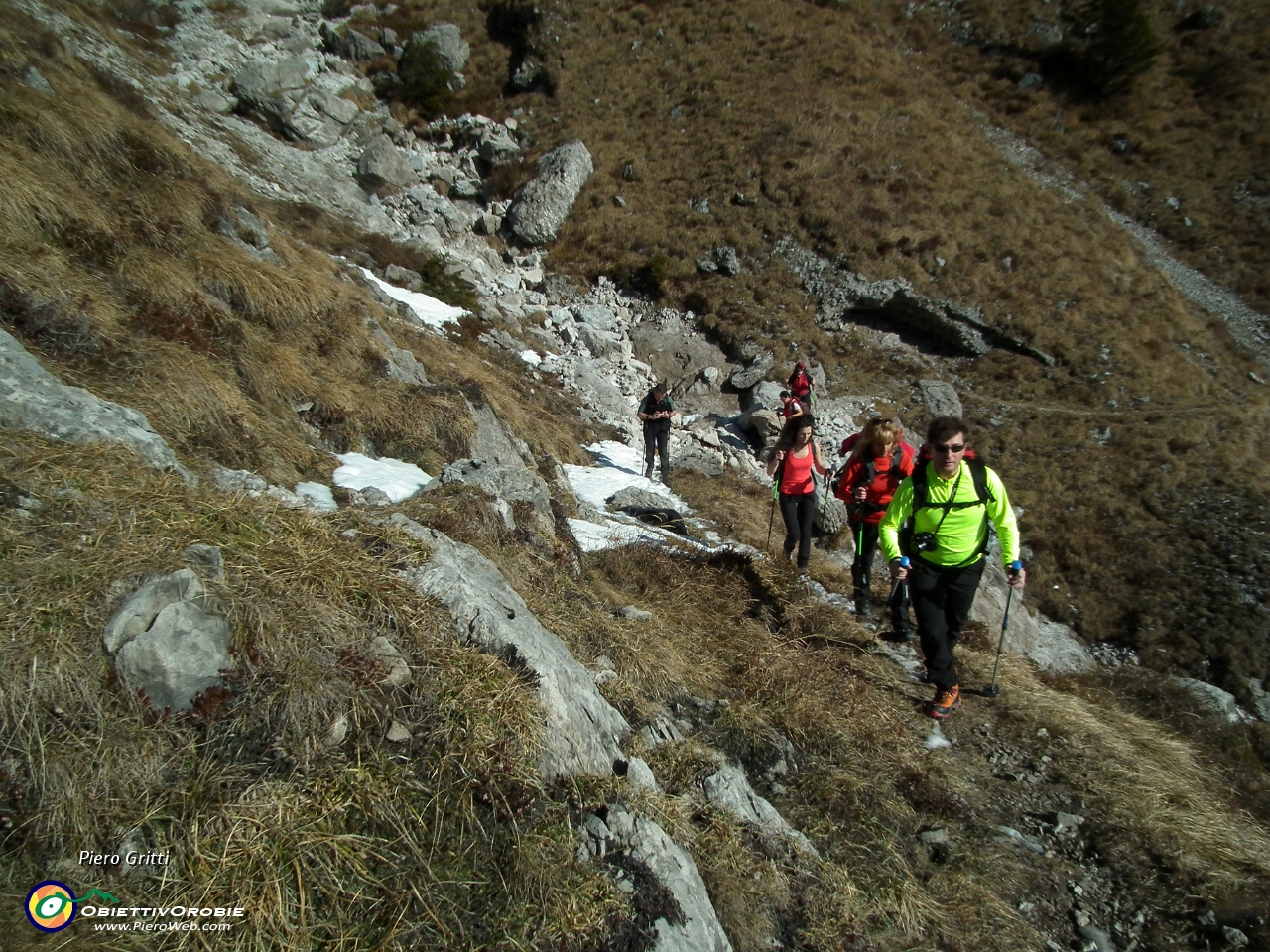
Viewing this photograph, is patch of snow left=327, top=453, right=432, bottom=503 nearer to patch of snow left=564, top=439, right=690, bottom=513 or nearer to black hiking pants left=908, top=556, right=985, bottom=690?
patch of snow left=564, top=439, right=690, bottom=513

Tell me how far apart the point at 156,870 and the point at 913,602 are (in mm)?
4694

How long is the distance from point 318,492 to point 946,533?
4853mm

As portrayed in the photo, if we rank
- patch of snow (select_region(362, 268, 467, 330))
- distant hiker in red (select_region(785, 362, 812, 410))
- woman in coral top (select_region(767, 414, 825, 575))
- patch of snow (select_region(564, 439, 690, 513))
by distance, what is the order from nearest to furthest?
woman in coral top (select_region(767, 414, 825, 575)), patch of snow (select_region(564, 439, 690, 513)), distant hiker in red (select_region(785, 362, 812, 410)), patch of snow (select_region(362, 268, 467, 330))

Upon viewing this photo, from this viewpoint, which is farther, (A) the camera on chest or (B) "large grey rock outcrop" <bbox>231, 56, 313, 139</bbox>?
(B) "large grey rock outcrop" <bbox>231, 56, 313, 139</bbox>

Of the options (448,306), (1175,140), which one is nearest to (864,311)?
(448,306)

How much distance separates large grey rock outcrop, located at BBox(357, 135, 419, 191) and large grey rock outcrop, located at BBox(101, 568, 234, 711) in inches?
1038

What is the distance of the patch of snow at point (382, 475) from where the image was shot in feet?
18.7

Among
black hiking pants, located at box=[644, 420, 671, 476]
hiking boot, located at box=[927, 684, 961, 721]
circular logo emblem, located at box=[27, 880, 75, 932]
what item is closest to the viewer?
circular logo emblem, located at box=[27, 880, 75, 932]

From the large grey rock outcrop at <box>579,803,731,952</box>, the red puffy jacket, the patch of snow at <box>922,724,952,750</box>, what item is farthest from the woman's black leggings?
the large grey rock outcrop at <box>579,803,731,952</box>

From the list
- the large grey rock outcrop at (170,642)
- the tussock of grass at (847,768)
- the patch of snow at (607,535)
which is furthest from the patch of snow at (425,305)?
the large grey rock outcrop at (170,642)

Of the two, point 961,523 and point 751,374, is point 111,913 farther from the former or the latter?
point 751,374

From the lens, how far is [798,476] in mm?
7055

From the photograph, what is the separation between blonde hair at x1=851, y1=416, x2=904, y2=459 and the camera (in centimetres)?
625

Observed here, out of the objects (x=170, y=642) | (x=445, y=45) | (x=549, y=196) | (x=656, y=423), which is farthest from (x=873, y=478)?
(x=445, y=45)
